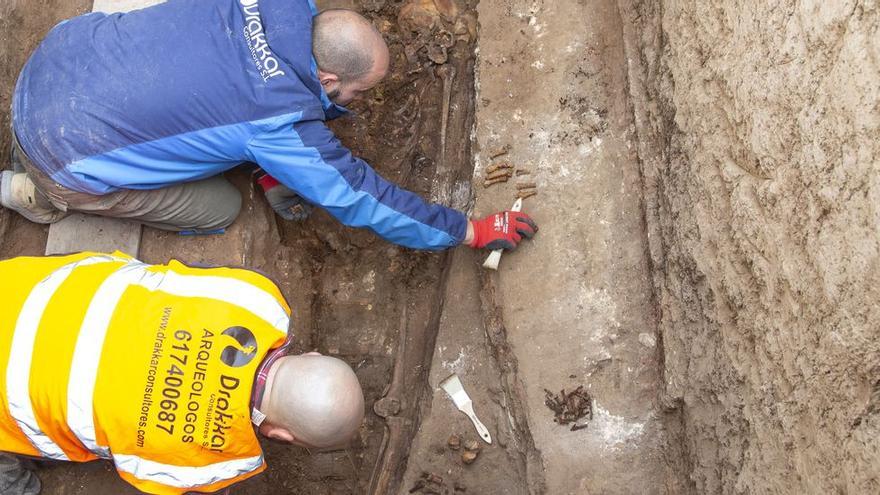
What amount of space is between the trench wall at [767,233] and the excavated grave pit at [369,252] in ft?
3.94

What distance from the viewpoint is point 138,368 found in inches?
102

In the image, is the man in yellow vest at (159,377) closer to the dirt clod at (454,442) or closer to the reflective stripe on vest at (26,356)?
the reflective stripe on vest at (26,356)

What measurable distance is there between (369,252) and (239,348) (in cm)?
143

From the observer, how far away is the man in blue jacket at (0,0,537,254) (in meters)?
3.03

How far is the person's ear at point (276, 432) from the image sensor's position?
2752 mm

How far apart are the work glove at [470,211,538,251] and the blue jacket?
0.33m

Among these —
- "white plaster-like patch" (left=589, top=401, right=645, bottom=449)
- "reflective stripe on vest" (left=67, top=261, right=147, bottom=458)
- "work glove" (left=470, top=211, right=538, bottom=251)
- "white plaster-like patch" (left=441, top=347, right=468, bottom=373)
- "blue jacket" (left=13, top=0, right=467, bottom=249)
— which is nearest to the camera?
"reflective stripe on vest" (left=67, top=261, right=147, bottom=458)

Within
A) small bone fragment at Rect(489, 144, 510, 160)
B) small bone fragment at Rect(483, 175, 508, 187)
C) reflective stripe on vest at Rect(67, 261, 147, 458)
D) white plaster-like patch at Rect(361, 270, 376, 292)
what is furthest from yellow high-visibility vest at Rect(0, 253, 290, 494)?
small bone fragment at Rect(489, 144, 510, 160)

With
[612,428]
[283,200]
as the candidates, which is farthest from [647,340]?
[283,200]

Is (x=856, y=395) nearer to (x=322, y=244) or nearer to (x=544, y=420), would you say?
(x=544, y=420)

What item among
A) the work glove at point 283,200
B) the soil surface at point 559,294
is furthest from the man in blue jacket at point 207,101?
the soil surface at point 559,294

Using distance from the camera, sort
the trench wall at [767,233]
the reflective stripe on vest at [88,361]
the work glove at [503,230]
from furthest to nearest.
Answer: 1. the work glove at [503,230]
2. the reflective stripe on vest at [88,361]
3. the trench wall at [767,233]

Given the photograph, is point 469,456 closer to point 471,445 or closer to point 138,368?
point 471,445

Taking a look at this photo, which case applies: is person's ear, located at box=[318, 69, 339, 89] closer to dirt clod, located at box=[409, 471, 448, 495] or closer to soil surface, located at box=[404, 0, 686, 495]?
soil surface, located at box=[404, 0, 686, 495]
